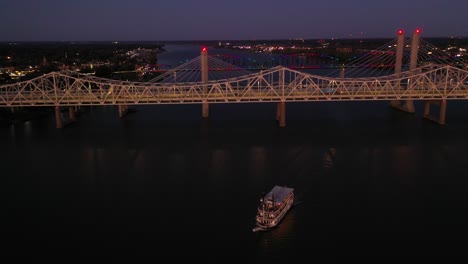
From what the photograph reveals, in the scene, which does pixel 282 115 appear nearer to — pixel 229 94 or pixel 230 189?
pixel 229 94

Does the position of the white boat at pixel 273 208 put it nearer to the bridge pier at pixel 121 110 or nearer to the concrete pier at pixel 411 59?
the bridge pier at pixel 121 110

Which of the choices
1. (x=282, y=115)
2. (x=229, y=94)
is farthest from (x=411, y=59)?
(x=229, y=94)

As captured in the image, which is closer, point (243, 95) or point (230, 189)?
point (230, 189)

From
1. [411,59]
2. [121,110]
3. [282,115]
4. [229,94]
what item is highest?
[411,59]

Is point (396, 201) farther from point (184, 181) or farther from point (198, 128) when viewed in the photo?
point (198, 128)

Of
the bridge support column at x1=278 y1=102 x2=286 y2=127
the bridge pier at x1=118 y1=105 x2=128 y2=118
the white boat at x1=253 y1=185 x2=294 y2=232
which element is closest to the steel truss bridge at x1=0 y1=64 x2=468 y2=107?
the bridge support column at x1=278 y1=102 x2=286 y2=127

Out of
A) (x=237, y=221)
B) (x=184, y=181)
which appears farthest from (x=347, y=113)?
(x=237, y=221)

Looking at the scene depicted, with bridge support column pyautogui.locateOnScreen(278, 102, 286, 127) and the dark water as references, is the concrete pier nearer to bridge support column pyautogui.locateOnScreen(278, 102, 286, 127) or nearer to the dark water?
the dark water

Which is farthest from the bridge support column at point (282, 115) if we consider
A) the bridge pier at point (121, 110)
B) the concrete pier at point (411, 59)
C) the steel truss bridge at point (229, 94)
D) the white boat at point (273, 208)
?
the white boat at point (273, 208)
